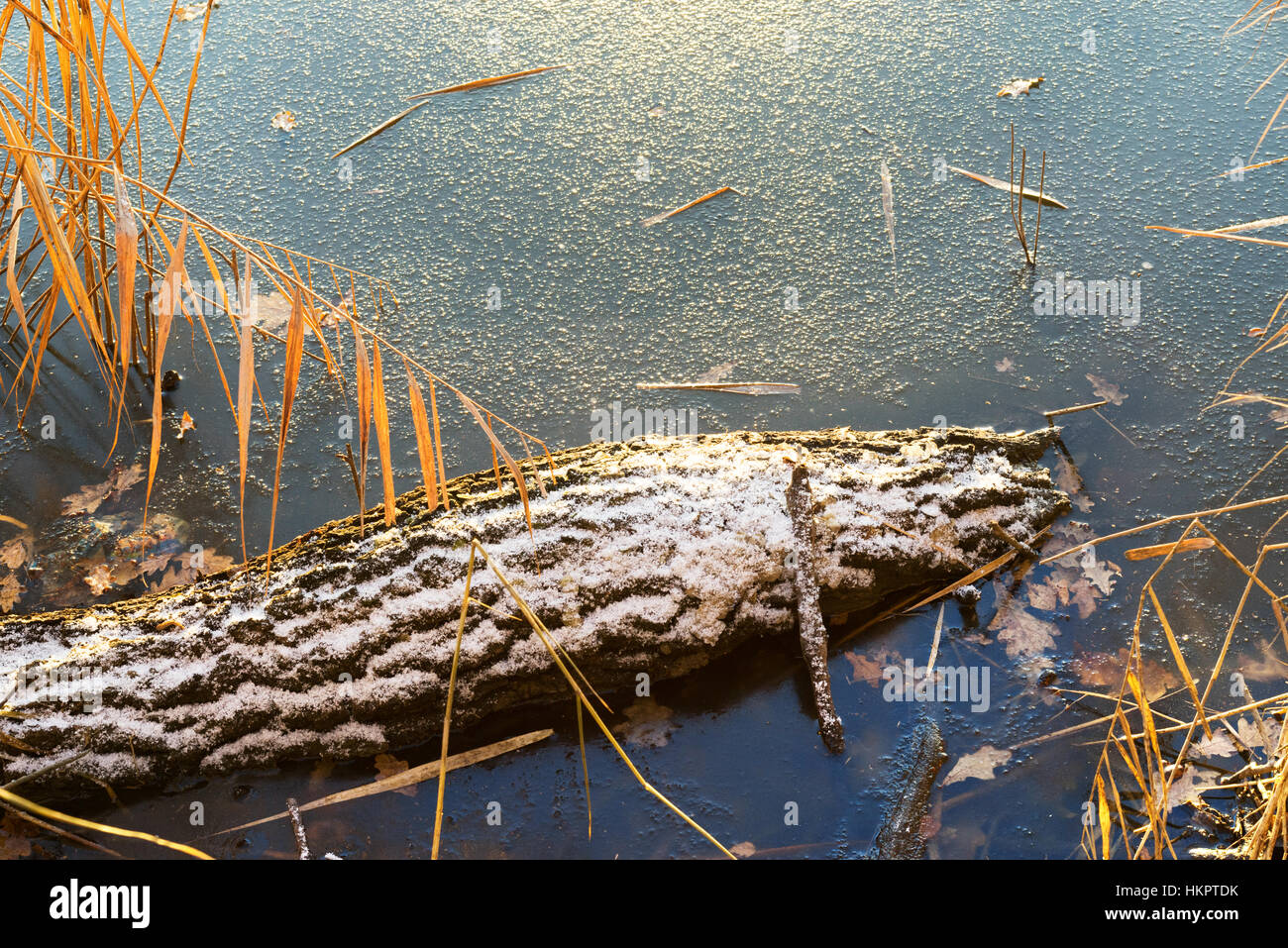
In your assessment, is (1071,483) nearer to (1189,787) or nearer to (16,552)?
(1189,787)

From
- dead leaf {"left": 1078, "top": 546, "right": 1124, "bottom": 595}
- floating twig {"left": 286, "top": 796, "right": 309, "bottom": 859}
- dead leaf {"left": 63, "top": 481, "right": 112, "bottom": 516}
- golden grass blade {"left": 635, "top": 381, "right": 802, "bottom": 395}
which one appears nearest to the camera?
floating twig {"left": 286, "top": 796, "right": 309, "bottom": 859}

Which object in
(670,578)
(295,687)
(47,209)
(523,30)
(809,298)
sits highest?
(523,30)

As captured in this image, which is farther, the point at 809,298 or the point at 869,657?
the point at 809,298

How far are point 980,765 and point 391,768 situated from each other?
1059 millimetres

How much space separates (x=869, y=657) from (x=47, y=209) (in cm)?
153

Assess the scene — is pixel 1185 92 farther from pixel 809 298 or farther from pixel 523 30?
pixel 523 30

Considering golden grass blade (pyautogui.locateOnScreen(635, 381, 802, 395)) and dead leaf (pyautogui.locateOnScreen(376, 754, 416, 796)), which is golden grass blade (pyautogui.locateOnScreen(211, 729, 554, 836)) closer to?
dead leaf (pyautogui.locateOnScreen(376, 754, 416, 796))

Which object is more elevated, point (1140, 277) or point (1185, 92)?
point (1185, 92)

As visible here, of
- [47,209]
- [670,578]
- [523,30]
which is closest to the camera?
[47,209]

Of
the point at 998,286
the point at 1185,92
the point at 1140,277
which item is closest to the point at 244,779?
A: the point at 998,286

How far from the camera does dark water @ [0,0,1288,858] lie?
1780 millimetres

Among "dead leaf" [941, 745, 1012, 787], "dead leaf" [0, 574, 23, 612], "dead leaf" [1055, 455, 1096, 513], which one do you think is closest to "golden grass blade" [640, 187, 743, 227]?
"dead leaf" [1055, 455, 1096, 513]

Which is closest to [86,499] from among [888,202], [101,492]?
[101,492]

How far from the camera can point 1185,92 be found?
3027 millimetres
